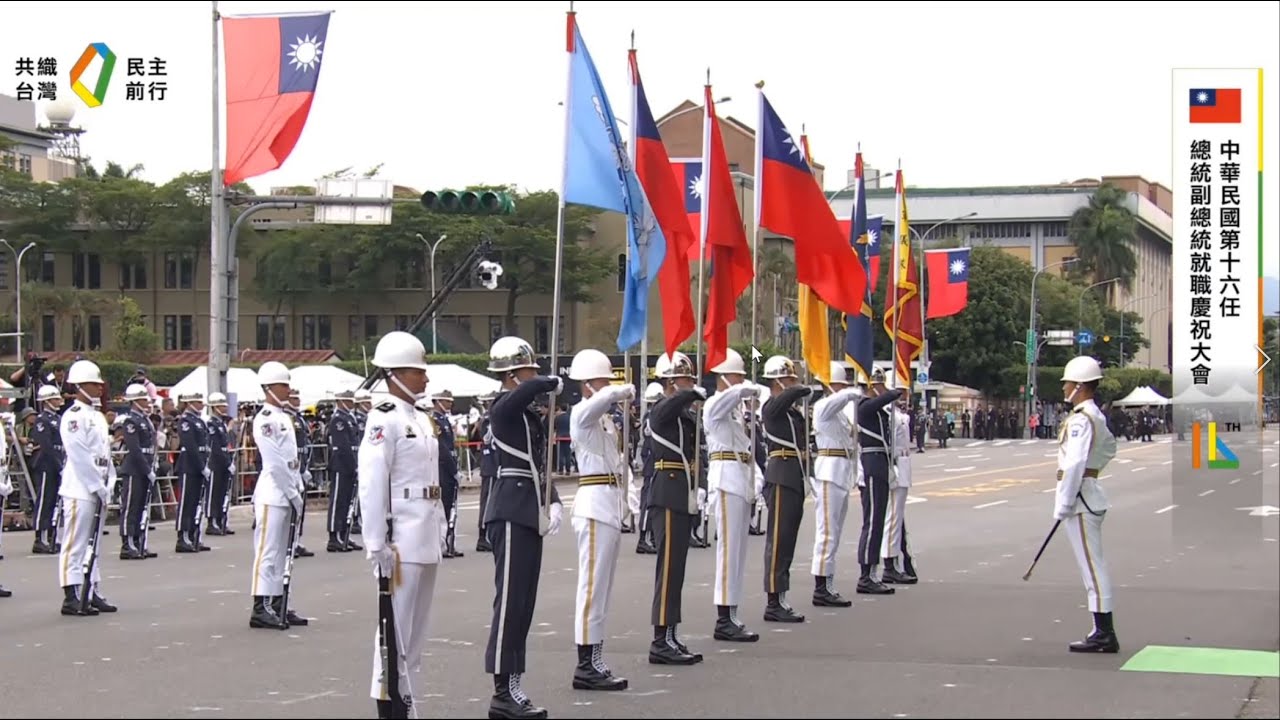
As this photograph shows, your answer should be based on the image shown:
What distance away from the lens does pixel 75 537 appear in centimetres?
1352

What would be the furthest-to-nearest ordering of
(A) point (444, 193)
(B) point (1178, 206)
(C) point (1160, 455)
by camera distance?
(C) point (1160, 455), (A) point (444, 193), (B) point (1178, 206)

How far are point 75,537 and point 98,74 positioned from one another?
1304cm

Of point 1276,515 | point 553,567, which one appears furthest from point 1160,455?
point 553,567

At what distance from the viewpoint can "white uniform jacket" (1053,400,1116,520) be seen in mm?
11398

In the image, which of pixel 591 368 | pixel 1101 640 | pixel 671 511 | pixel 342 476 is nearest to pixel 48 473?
pixel 342 476

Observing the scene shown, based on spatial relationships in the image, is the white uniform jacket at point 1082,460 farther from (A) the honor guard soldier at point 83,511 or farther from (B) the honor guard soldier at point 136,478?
(B) the honor guard soldier at point 136,478

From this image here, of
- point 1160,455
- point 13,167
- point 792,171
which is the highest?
point 13,167

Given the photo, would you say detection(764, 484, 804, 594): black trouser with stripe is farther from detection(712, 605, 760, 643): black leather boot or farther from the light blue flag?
the light blue flag

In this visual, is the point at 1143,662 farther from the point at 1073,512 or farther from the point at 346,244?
the point at 346,244

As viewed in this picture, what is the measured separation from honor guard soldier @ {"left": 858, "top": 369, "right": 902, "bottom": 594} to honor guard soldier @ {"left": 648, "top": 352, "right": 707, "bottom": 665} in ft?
13.3

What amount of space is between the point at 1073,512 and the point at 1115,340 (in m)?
94.0

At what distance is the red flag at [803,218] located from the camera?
14.8 m

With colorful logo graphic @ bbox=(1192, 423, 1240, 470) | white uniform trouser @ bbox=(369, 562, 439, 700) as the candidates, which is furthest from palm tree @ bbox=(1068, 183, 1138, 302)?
white uniform trouser @ bbox=(369, 562, 439, 700)

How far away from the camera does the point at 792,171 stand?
15.1 m
